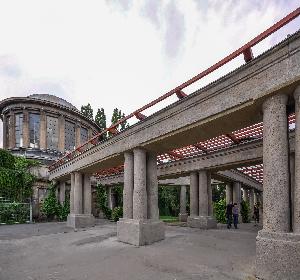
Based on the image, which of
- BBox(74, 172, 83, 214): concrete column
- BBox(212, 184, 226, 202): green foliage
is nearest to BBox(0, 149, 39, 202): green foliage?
BBox(74, 172, 83, 214): concrete column

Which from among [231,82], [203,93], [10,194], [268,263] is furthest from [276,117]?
[10,194]

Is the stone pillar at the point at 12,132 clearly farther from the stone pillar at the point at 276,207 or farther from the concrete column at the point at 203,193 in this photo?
the stone pillar at the point at 276,207

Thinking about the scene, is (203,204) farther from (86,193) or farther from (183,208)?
(183,208)

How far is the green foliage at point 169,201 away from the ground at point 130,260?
2600 cm

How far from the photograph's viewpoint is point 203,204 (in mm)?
17219

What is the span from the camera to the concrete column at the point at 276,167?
229 inches

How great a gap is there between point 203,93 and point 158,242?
584cm

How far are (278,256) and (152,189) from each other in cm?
605

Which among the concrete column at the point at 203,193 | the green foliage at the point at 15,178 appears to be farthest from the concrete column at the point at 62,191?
the concrete column at the point at 203,193

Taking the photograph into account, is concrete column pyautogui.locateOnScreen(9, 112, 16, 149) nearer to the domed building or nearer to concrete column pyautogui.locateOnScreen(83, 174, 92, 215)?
the domed building

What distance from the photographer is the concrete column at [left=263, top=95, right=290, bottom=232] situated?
580 centimetres

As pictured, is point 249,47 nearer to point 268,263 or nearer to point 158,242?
point 268,263

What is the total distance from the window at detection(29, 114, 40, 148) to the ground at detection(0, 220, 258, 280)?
75.8 ft

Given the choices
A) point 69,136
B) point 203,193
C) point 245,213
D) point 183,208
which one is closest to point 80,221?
point 203,193
